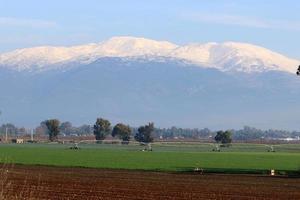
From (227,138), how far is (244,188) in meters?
152

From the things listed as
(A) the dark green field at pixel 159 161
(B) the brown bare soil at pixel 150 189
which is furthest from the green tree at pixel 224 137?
(B) the brown bare soil at pixel 150 189

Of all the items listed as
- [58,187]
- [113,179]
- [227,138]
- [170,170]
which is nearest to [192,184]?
[113,179]

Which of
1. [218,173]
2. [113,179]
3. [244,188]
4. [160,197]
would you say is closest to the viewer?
[160,197]

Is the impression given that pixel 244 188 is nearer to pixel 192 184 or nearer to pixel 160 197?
pixel 192 184

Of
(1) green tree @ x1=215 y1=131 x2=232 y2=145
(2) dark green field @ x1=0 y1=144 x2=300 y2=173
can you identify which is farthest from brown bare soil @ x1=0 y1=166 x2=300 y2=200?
(1) green tree @ x1=215 y1=131 x2=232 y2=145

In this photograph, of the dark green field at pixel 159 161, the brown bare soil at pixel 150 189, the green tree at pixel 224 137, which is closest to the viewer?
the brown bare soil at pixel 150 189

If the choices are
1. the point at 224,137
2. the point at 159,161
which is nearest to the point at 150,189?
the point at 159,161

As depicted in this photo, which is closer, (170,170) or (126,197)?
(126,197)

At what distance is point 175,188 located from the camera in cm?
4109

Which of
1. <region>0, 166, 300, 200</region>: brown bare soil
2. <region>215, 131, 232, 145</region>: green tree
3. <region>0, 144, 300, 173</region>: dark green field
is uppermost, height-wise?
<region>215, 131, 232, 145</region>: green tree

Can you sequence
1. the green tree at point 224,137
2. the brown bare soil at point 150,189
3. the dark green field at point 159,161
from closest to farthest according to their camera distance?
the brown bare soil at point 150,189
the dark green field at point 159,161
the green tree at point 224,137

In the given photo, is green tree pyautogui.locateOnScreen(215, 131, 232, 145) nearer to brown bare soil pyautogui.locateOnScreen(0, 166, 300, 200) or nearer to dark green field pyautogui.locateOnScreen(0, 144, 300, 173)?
dark green field pyautogui.locateOnScreen(0, 144, 300, 173)

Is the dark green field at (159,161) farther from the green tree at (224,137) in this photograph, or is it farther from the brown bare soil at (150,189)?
the green tree at (224,137)

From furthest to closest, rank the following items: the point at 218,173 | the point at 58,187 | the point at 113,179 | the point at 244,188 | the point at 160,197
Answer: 1. the point at 218,173
2. the point at 113,179
3. the point at 244,188
4. the point at 58,187
5. the point at 160,197
